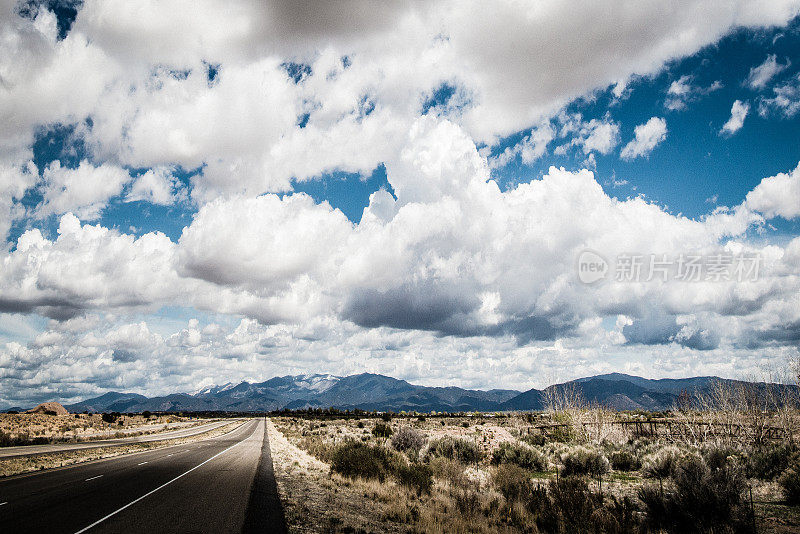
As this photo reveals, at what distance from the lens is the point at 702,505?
1334 cm

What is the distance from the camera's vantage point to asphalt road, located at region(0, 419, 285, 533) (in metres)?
11.6

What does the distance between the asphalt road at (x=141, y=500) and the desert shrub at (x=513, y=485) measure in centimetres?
928

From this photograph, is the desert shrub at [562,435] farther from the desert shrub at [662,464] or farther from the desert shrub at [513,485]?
the desert shrub at [513,485]

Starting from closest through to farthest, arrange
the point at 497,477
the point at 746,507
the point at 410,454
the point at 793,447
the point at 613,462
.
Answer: the point at 746,507
the point at 497,477
the point at 793,447
the point at 613,462
the point at 410,454

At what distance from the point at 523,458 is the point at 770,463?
12.1m

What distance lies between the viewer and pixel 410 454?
3105 centimetres

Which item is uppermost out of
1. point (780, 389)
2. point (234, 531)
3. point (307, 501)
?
point (780, 389)

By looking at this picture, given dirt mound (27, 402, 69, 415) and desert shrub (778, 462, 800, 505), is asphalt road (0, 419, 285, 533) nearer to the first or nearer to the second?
desert shrub (778, 462, 800, 505)

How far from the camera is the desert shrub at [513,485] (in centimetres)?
1736

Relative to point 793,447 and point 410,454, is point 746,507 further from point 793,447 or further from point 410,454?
point 410,454

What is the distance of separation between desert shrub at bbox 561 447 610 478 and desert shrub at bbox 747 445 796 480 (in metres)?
6.48

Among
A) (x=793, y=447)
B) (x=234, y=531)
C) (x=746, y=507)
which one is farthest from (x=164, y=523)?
(x=793, y=447)

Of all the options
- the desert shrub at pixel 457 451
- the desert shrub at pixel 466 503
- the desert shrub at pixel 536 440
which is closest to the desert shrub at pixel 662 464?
the desert shrub at pixel 457 451

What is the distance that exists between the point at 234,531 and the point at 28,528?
203 inches
